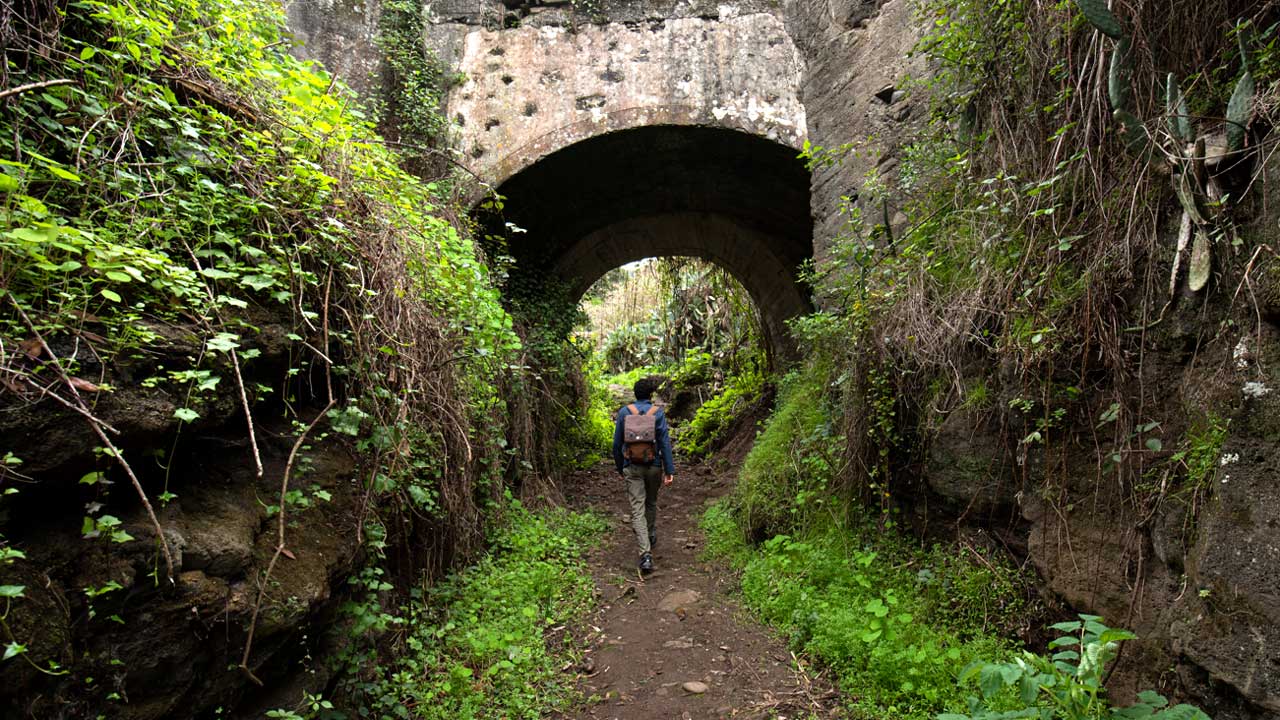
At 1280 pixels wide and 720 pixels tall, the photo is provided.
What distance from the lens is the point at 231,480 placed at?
2.27 metres

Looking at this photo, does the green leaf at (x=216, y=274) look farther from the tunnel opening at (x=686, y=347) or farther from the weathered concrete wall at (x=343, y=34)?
the tunnel opening at (x=686, y=347)

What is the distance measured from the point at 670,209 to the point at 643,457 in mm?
4705

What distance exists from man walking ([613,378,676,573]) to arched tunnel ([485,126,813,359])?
284cm

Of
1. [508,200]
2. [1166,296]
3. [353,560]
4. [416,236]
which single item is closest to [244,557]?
[353,560]

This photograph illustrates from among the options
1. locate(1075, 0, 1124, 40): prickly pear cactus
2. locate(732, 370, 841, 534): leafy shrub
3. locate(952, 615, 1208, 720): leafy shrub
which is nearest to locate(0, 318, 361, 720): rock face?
locate(952, 615, 1208, 720): leafy shrub

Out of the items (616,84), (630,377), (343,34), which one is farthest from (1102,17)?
(630,377)

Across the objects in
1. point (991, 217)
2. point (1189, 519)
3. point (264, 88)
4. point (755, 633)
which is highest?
point (264, 88)

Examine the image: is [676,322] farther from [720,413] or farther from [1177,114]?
[1177,114]

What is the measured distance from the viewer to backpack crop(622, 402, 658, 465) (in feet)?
17.2

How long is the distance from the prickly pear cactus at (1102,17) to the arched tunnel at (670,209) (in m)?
4.47

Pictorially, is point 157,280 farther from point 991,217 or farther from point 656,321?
point 656,321

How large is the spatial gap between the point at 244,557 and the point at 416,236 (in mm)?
2105

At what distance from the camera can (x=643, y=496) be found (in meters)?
5.27

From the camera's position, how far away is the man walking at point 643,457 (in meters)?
5.20
